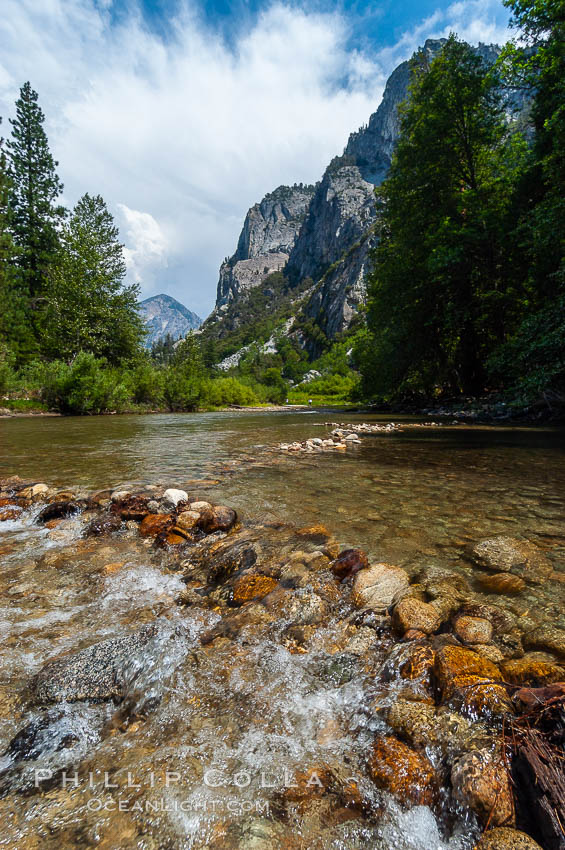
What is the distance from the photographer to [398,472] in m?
6.14

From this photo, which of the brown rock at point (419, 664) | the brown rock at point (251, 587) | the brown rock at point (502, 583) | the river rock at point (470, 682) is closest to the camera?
the river rock at point (470, 682)

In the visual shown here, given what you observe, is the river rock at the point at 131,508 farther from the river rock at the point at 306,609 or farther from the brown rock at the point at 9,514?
the river rock at the point at 306,609

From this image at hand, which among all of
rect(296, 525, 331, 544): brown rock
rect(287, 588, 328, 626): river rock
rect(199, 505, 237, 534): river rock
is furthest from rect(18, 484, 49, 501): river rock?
rect(287, 588, 328, 626): river rock

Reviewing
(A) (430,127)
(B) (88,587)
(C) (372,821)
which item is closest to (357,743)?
(C) (372,821)

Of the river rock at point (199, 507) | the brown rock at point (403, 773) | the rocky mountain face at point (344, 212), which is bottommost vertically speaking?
the brown rock at point (403, 773)

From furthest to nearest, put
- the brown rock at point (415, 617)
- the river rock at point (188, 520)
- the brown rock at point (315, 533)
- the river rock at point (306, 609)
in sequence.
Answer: the river rock at point (188, 520) < the brown rock at point (315, 533) < the river rock at point (306, 609) < the brown rock at point (415, 617)

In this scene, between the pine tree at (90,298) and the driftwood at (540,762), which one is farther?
the pine tree at (90,298)

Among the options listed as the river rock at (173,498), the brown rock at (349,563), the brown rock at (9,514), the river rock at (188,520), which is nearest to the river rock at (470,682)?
the brown rock at (349,563)

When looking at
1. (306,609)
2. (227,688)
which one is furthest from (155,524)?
(227,688)

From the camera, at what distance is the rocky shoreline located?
1.25 meters

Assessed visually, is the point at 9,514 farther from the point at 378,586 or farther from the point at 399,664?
the point at 399,664

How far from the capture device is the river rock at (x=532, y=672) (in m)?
1.62

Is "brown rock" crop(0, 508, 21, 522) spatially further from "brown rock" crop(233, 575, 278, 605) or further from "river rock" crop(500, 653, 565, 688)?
"river rock" crop(500, 653, 565, 688)

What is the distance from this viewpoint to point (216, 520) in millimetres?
3918
